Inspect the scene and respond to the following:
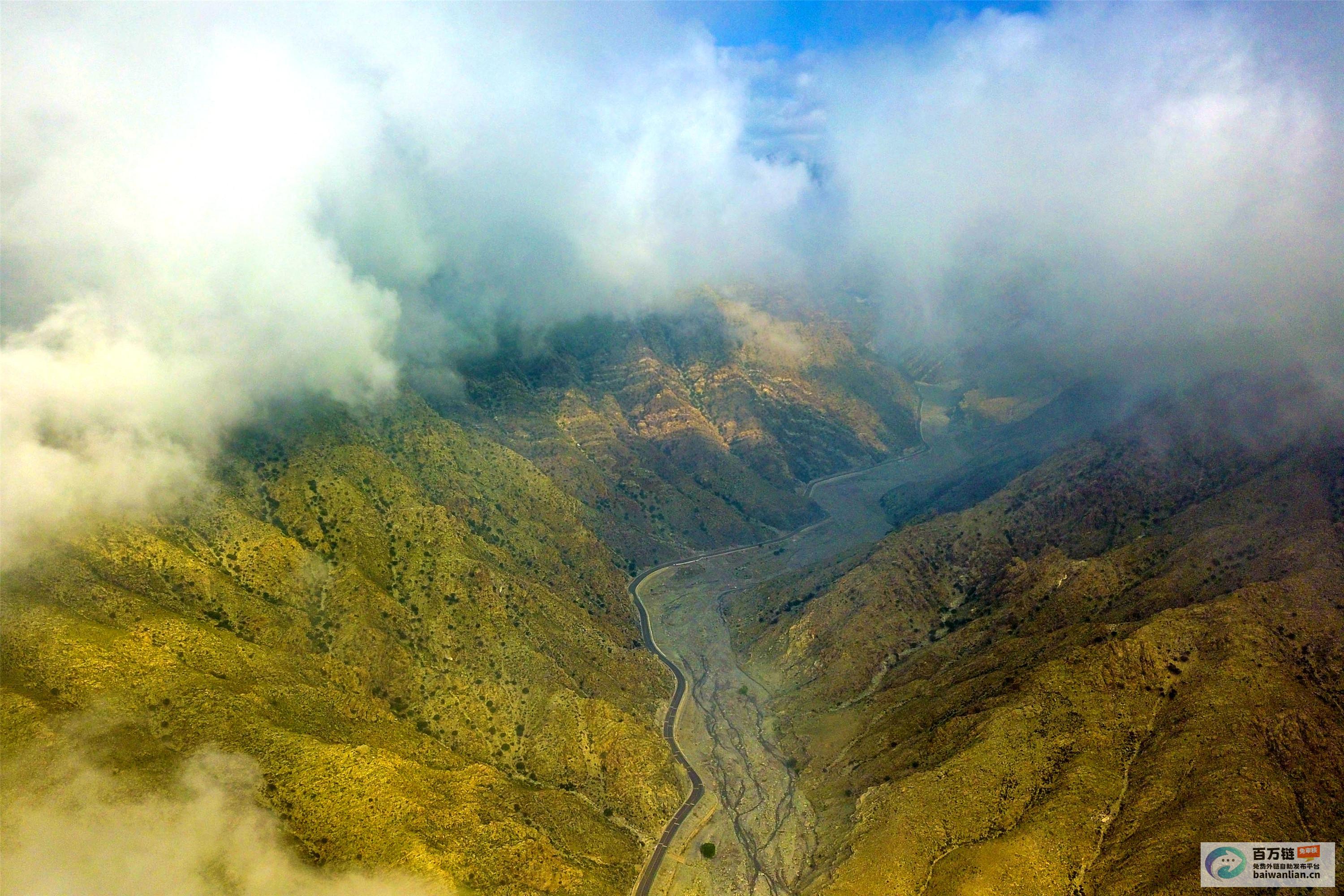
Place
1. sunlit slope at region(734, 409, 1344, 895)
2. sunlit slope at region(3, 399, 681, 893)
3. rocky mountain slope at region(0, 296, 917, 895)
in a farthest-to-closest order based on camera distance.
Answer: sunlit slope at region(3, 399, 681, 893), rocky mountain slope at region(0, 296, 917, 895), sunlit slope at region(734, 409, 1344, 895)

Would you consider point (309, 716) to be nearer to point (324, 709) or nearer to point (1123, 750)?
point (324, 709)

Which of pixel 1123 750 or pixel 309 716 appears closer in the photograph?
pixel 1123 750

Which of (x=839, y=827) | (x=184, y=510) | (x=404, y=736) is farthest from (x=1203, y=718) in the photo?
(x=184, y=510)

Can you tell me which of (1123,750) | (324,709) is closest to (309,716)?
(324,709)

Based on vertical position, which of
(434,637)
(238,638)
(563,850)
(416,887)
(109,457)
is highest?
(109,457)

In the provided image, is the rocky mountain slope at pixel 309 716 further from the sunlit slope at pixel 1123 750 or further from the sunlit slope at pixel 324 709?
the sunlit slope at pixel 1123 750

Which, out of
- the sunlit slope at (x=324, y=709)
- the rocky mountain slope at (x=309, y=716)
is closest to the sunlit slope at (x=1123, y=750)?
the rocky mountain slope at (x=309, y=716)

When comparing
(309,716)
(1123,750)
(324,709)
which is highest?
(1123,750)

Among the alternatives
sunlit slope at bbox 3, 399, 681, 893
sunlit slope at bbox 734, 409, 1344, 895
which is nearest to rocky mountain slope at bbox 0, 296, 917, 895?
sunlit slope at bbox 3, 399, 681, 893

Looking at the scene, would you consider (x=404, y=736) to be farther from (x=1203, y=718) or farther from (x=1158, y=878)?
(x=1203, y=718)

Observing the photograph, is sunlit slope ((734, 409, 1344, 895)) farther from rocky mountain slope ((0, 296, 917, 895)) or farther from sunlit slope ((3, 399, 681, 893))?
sunlit slope ((3, 399, 681, 893))

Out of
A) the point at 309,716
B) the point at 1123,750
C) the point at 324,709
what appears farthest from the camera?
the point at 324,709
